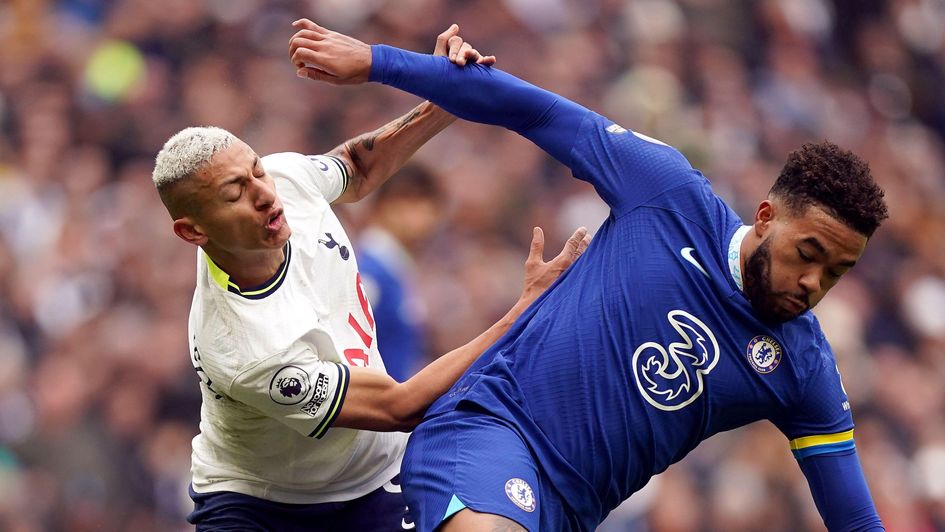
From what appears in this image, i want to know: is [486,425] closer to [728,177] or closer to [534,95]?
[534,95]

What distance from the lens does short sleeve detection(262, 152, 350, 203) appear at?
4324 mm

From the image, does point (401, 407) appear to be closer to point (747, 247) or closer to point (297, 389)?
point (297, 389)

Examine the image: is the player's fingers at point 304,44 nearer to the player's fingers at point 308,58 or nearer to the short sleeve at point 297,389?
the player's fingers at point 308,58

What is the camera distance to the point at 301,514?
4312 mm

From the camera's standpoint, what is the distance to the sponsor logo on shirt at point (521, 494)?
3631 millimetres

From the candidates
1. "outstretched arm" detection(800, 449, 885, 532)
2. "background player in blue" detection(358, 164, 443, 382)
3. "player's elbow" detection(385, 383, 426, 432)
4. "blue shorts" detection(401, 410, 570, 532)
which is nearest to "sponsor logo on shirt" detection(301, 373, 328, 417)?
"player's elbow" detection(385, 383, 426, 432)

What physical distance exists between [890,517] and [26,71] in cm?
658

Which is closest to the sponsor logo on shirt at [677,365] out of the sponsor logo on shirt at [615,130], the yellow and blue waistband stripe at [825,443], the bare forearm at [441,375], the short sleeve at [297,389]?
the yellow and blue waistband stripe at [825,443]

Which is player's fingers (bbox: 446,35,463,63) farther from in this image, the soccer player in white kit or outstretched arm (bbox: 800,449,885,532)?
outstretched arm (bbox: 800,449,885,532)

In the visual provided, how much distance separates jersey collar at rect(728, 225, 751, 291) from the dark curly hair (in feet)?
0.58

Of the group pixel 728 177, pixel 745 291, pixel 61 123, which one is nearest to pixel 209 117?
pixel 61 123

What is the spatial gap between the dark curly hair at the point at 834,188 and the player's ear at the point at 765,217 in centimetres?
4

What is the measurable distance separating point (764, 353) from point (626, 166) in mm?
704

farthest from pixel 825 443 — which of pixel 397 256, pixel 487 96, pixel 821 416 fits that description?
pixel 397 256
